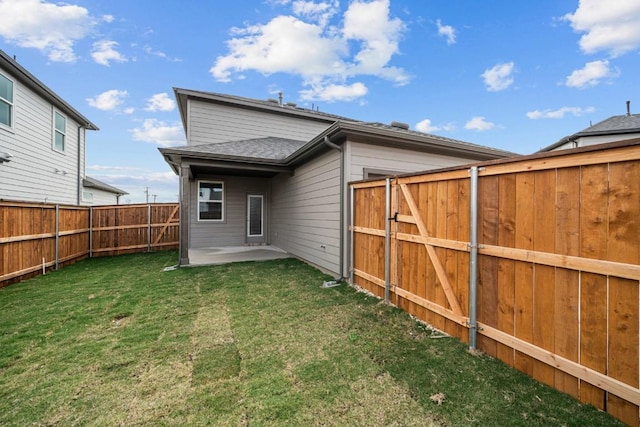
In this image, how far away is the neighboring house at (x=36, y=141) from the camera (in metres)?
7.13

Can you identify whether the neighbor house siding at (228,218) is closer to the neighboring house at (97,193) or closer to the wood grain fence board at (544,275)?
the neighboring house at (97,193)

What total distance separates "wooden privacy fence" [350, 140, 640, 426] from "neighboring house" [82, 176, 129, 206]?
47.2ft

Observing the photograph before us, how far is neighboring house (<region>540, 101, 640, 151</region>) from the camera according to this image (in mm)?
9547

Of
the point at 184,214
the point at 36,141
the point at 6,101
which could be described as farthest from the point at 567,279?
the point at 36,141

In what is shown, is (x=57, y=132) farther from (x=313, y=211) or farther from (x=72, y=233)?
(x=313, y=211)

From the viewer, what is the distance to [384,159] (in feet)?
18.4

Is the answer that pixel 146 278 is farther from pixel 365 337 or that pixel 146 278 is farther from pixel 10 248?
pixel 365 337

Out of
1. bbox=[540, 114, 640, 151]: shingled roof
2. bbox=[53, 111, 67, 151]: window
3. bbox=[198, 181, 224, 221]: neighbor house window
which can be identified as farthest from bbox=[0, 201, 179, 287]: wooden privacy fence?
bbox=[540, 114, 640, 151]: shingled roof

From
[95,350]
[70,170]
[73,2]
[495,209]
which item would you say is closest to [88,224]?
[70,170]

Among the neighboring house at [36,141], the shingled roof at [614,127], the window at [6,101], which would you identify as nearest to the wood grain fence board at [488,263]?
the neighboring house at [36,141]

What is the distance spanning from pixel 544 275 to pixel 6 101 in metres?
11.7

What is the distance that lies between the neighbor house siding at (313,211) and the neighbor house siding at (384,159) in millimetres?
386

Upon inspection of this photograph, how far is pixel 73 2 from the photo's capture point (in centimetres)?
693

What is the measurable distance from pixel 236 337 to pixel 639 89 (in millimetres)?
16644
